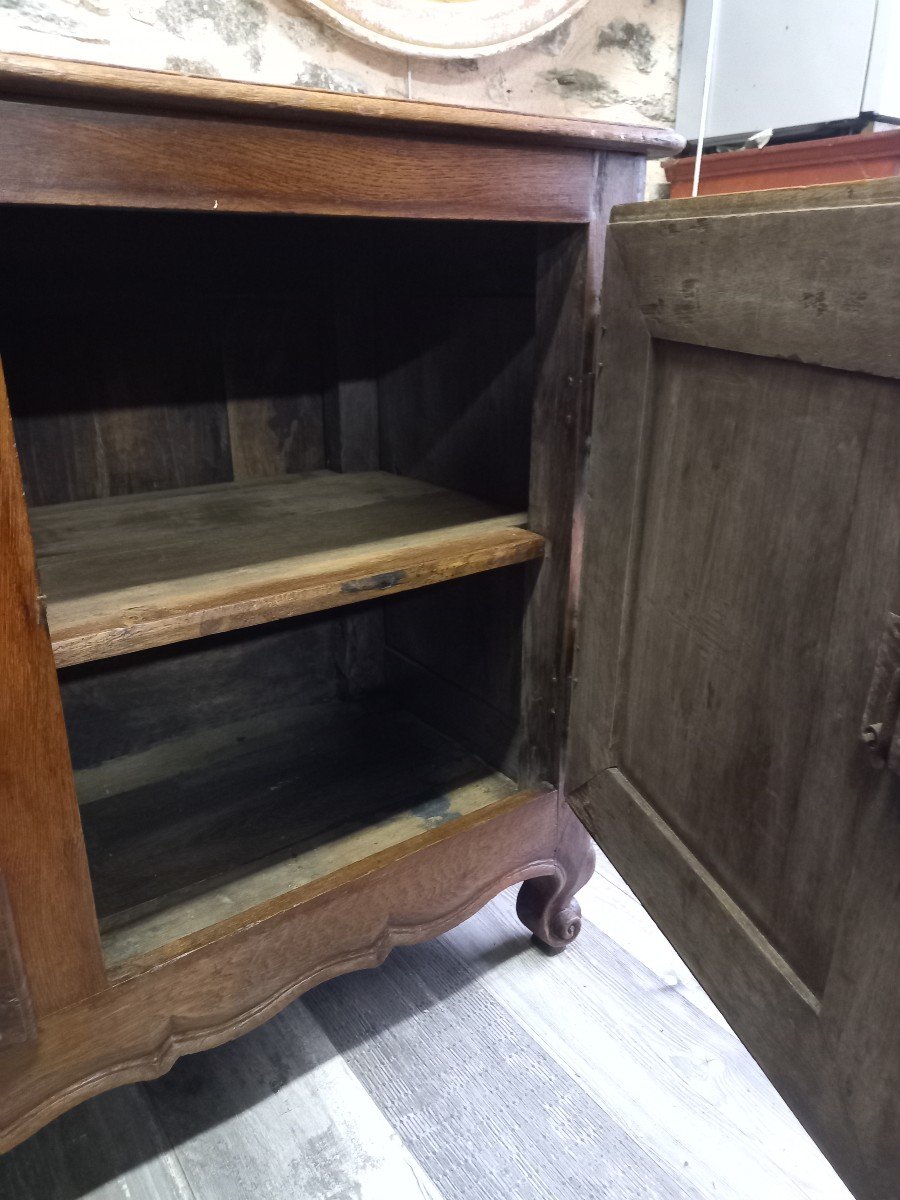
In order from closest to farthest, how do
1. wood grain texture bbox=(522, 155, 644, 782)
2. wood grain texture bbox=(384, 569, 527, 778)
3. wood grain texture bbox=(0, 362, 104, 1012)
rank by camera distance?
wood grain texture bbox=(0, 362, 104, 1012)
wood grain texture bbox=(522, 155, 644, 782)
wood grain texture bbox=(384, 569, 527, 778)

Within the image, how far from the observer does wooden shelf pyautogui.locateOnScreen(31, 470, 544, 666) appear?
683 millimetres

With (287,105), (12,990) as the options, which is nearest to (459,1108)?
(12,990)

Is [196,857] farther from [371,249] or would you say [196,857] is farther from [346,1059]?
[371,249]

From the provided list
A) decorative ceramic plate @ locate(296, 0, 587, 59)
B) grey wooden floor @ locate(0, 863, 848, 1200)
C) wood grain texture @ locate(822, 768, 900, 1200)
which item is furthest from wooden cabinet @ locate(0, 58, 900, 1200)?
decorative ceramic plate @ locate(296, 0, 587, 59)

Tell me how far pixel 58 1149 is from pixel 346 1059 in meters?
0.31

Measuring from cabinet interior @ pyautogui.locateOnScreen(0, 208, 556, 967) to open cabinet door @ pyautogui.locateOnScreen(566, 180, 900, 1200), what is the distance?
249 mm

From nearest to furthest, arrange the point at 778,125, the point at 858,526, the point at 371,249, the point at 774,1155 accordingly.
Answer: the point at 858,526 < the point at 774,1155 < the point at 371,249 < the point at 778,125

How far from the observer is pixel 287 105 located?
1.88ft

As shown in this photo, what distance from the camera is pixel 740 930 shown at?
591 millimetres

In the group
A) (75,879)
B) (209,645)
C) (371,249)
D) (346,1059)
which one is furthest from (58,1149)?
(371,249)

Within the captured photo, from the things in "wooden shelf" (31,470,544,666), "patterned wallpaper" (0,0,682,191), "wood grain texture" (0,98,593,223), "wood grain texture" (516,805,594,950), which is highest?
"patterned wallpaper" (0,0,682,191)

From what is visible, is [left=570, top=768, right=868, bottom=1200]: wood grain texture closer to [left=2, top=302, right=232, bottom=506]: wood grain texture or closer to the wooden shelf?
the wooden shelf

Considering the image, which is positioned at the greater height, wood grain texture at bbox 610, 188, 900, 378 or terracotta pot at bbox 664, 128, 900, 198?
terracotta pot at bbox 664, 128, 900, 198

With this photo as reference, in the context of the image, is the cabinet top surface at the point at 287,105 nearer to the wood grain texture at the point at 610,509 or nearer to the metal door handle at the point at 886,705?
the wood grain texture at the point at 610,509
